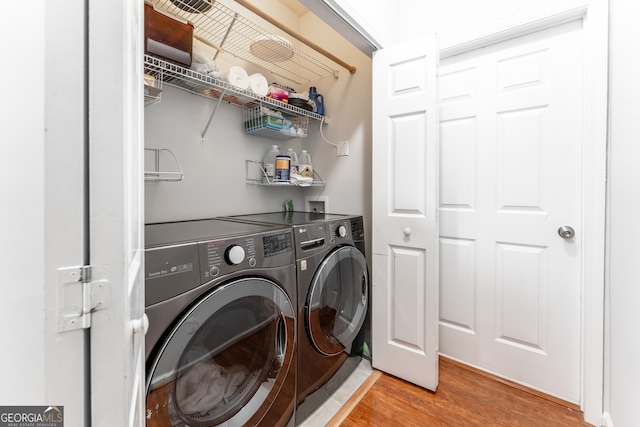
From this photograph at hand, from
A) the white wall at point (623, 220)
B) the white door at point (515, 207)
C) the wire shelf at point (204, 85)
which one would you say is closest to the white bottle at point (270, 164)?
the wire shelf at point (204, 85)

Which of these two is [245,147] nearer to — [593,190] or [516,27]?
[516,27]

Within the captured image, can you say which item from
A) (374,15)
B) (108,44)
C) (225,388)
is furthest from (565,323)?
(108,44)

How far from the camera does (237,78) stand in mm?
1470

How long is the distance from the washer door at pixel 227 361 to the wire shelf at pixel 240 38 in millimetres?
1342

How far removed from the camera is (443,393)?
1.49 meters

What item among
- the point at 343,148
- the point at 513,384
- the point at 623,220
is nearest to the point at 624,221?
the point at 623,220

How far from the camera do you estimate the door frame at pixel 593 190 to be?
1248 mm

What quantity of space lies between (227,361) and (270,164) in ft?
4.09

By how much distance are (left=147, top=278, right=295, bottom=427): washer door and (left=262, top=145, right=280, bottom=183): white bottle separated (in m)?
0.93

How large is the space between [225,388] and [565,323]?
1772 millimetres

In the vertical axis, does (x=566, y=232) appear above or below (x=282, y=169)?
below

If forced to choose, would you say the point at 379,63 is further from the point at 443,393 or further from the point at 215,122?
the point at 443,393

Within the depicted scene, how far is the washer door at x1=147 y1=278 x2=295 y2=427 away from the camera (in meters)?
0.80

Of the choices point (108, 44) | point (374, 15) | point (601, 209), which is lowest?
point (601, 209)
